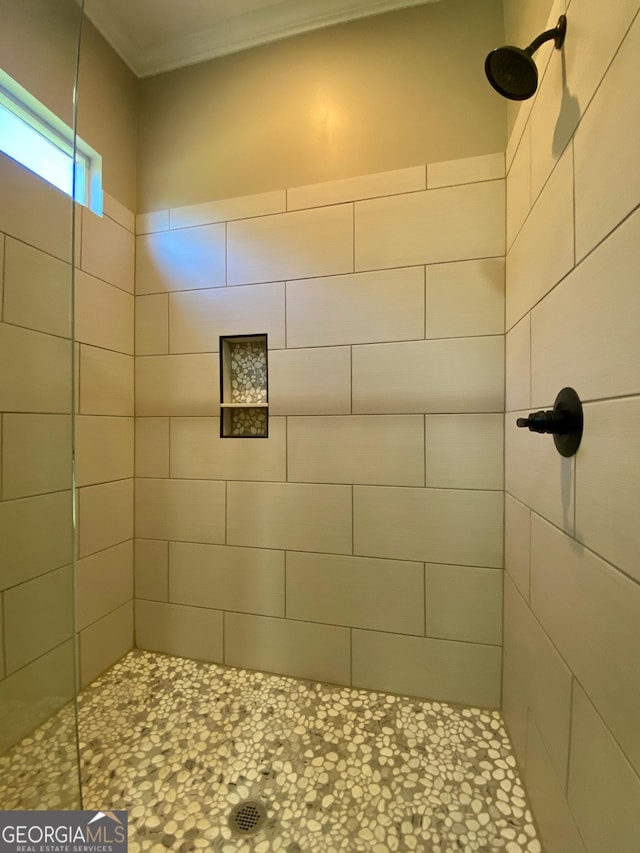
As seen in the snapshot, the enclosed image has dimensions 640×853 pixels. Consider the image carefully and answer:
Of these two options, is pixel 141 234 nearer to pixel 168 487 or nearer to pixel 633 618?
pixel 168 487

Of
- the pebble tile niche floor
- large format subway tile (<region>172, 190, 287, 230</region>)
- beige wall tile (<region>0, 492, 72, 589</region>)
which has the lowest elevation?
the pebble tile niche floor

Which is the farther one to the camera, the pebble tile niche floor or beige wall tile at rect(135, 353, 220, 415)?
beige wall tile at rect(135, 353, 220, 415)

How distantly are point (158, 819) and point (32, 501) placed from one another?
2.88 ft

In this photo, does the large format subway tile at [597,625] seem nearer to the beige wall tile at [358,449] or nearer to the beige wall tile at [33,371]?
the beige wall tile at [358,449]

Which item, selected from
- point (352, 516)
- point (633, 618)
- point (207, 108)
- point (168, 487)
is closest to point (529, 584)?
point (633, 618)

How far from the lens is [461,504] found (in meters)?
1.13

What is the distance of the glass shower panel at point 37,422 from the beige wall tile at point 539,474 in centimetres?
129

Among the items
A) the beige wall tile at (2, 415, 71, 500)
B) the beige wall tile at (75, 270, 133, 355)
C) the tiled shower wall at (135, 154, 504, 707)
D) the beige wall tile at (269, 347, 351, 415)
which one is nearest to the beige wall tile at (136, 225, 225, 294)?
the tiled shower wall at (135, 154, 504, 707)

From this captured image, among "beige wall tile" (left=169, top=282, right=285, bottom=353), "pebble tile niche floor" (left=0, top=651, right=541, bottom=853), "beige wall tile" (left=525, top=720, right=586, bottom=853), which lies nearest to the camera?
"beige wall tile" (left=525, top=720, right=586, bottom=853)

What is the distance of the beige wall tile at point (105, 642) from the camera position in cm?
123

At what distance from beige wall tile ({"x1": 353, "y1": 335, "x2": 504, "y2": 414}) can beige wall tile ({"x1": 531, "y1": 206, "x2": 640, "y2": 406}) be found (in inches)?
12.1

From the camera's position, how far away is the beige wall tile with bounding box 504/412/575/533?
0.69 meters

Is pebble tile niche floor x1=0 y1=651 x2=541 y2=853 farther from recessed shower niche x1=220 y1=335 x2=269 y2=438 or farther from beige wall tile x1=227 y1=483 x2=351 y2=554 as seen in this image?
recessed shower niche x1=220 y1=335 x2=269 y2=438

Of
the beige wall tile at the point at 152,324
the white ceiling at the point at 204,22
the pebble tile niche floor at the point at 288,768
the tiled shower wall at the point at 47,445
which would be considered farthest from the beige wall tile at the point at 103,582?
the white ceiling at the point at 204,22
